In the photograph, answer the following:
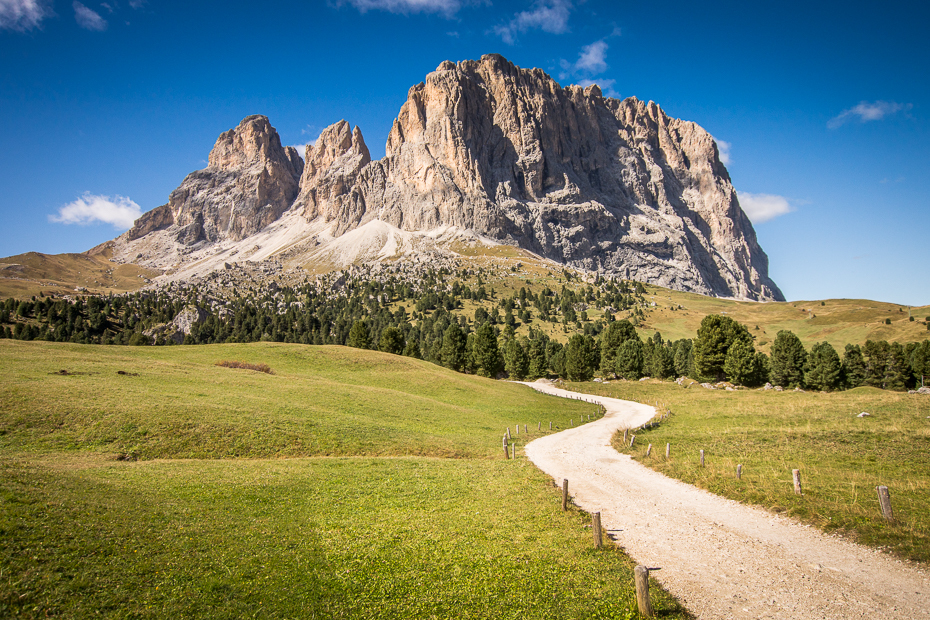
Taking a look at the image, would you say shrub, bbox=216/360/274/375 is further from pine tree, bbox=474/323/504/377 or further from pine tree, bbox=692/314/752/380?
pine tree, bbox=692/314/752/380

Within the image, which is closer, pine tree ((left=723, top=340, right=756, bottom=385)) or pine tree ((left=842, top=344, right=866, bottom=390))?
pine tree ((left=723, top=340, right=756, bottom=385))

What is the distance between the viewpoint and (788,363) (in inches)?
3861

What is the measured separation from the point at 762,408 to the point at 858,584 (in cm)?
4144

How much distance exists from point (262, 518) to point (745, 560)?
17002 mm

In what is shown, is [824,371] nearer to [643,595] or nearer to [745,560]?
[745,560]

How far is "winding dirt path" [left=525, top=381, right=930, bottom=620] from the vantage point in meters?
11.3

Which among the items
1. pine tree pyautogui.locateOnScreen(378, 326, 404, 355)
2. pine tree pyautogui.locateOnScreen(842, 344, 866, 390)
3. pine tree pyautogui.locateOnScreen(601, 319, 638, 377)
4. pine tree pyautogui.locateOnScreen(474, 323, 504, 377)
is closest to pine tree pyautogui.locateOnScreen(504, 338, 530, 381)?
pine tree pyautogui.locateOnScreen(474, 323, 504, 377)

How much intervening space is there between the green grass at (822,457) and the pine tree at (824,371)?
5208 cm

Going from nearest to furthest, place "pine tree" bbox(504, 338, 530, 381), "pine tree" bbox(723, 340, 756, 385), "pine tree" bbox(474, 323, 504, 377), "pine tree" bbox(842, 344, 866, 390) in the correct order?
"pine tree" bbox(723, 340, 756, 385) → "pine tree" bbox(842, 344, 866, 390) → "pine tree" bbox(474, 323, 504, 377) → "pine tree" bbox(504, 338, 530, 381)

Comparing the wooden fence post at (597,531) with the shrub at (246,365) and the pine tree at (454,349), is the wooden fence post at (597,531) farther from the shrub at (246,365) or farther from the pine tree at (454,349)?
the pine tree at (454,349)

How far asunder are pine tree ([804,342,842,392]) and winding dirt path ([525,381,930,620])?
9528 cm

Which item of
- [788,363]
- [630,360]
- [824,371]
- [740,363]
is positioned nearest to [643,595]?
[740,363]

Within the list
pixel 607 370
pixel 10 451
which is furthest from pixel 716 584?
pixel 607 370

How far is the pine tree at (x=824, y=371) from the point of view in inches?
3597
